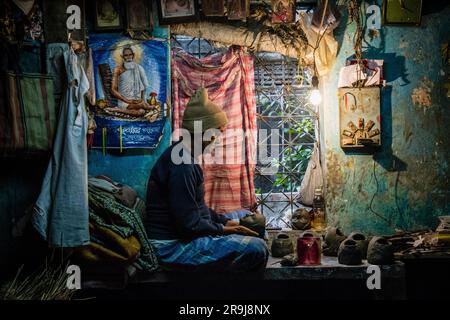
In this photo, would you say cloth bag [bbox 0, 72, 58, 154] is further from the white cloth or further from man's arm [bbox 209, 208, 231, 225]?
man's arm [bbox 209, 208, 231, 225]

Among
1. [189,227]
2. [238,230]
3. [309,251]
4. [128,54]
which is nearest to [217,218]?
[238,230]

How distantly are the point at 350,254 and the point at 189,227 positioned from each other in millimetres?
1657

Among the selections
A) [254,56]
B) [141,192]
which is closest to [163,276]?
[141,192]

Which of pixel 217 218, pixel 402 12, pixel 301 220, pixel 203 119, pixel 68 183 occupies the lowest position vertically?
pixel 301 220

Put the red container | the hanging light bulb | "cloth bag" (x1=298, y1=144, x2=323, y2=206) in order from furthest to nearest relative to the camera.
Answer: "cloth bag" (x1=298, y1=144, x2=323, y2=206)
the hanging light bulb
the red container

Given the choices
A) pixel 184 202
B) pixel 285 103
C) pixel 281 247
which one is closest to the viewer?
pixel 184 202

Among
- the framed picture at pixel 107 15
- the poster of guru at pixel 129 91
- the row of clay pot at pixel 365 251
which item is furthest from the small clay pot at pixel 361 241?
the framed picture at pixel 107 15

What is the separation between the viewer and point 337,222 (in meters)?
6.39

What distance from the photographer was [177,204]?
5.34m

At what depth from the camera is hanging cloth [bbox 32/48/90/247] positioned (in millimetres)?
5156

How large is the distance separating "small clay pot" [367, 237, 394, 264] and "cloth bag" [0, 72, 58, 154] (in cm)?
338

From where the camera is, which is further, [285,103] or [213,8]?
[285,103]

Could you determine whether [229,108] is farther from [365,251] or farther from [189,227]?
[365,251]

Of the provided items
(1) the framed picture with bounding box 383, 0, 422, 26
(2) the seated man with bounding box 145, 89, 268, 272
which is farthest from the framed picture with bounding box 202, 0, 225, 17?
(1) the framed picture with bounding box 383, 0, 422, 26
